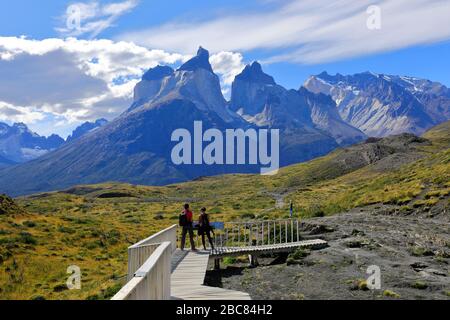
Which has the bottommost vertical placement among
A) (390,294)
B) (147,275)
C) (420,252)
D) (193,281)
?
(390,294)

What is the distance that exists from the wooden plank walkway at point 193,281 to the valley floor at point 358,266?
115 cm

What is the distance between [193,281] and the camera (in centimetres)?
1542

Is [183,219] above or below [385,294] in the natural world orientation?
above

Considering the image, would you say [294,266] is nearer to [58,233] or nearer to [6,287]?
[6,287]

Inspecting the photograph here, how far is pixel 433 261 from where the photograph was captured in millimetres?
19453

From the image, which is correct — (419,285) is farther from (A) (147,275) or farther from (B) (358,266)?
(A) (147,275)

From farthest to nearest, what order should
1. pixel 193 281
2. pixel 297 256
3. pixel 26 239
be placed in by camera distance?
pixel 26 239 < pixel 297 256 < pixel 193 281

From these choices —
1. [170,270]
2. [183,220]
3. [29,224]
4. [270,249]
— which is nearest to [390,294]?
[170,270]

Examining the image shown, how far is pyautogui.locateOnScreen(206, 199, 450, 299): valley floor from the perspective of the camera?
15.0 m

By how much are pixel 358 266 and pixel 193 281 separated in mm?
6987

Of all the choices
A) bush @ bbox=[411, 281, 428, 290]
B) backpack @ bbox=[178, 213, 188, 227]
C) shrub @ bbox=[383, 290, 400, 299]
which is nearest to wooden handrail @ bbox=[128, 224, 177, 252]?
backpack @ bbox=[178, 213, 188, 227]
